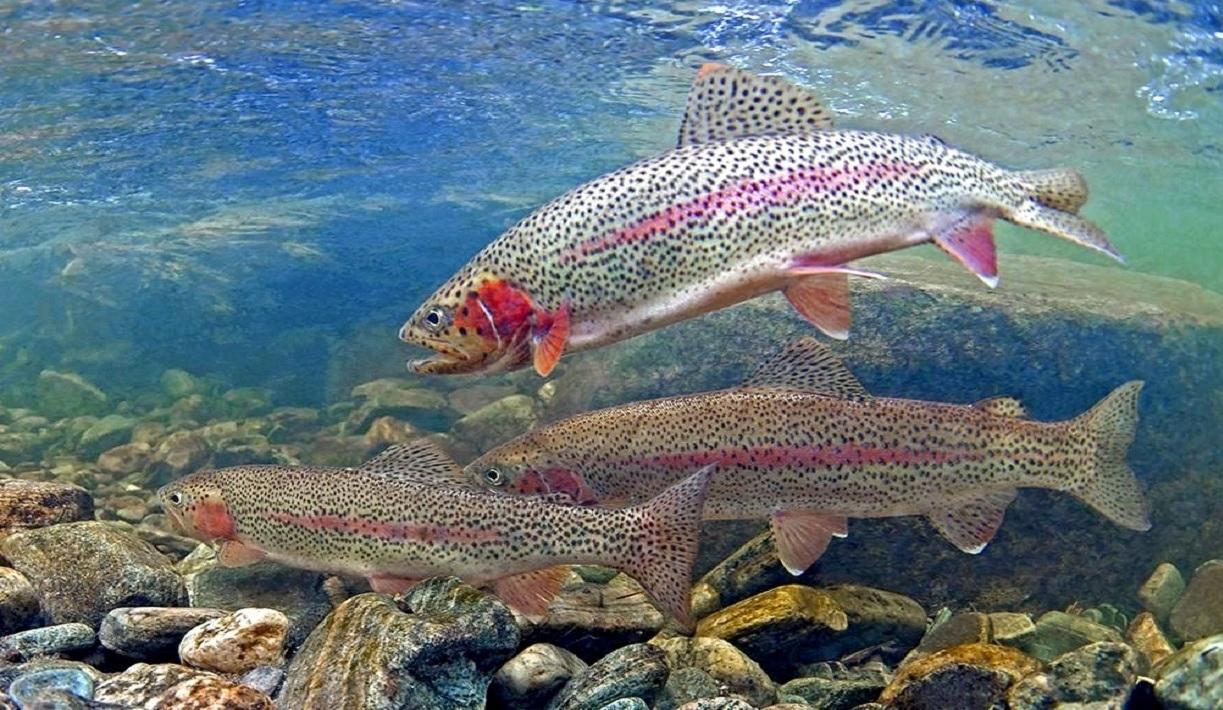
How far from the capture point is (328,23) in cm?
1273

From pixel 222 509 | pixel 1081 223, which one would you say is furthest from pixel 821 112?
pixel 222 509

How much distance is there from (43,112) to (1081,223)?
1783 cm

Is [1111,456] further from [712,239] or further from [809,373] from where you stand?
[712,239]

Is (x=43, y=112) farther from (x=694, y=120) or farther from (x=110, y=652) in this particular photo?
(x=694, y=120)

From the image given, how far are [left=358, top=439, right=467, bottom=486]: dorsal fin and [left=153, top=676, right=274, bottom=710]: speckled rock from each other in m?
1.79

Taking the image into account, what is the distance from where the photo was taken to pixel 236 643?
14.0 feet

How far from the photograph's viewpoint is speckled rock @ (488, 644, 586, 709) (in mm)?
4133

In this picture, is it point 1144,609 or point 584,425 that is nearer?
point 584,425

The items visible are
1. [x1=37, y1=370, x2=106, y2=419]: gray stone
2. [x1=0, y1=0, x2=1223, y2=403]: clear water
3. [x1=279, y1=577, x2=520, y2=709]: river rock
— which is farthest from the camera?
[x1=37, y1=370, x2=106, y2=419]: gray stone

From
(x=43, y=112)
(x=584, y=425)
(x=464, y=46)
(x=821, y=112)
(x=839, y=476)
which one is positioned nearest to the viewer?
(x=821, y=112)

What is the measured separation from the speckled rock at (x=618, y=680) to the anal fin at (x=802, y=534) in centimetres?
120

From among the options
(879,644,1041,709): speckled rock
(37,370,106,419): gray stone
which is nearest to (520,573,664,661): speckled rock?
(879,644,1041,709): speckled rock

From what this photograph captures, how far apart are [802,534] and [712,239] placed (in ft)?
7.16

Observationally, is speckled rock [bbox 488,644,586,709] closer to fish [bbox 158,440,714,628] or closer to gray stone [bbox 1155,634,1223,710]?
fish [bbox 158,440,714,628]
